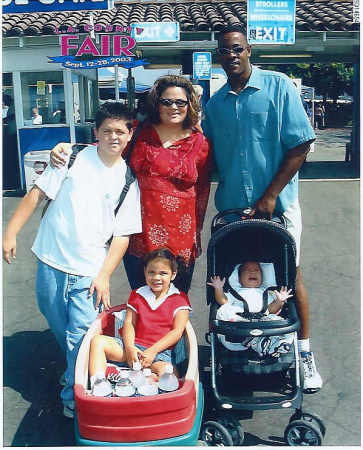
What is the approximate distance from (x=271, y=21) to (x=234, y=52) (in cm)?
779

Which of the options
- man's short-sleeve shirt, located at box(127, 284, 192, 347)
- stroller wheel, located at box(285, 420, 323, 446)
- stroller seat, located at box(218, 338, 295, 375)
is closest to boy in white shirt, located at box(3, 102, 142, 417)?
man's short-sleeve shirt, located at box(127, 284, 192, 347)

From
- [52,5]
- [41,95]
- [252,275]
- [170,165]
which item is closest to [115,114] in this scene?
[170,165]

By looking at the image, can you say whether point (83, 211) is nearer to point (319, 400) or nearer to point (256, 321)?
point (256, 321)

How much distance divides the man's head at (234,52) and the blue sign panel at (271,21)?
747 cm

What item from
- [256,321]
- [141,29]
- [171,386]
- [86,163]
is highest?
[141,29]

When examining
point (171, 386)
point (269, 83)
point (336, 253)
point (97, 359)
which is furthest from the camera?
point (336, 253)

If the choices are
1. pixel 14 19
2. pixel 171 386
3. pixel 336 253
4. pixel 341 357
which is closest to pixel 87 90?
pixel 14 19

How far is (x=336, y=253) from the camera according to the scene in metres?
6.95

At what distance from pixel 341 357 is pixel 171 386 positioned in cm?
186

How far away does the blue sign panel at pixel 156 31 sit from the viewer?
1105cm

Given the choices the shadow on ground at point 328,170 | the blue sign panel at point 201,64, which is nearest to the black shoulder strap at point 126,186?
the shadow on ground at point 328,170

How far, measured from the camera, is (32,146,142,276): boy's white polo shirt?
3.18m

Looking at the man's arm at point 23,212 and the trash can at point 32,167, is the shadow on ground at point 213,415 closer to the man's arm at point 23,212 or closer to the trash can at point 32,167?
the man's arm at point 23,212

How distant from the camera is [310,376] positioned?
12.1 feet
